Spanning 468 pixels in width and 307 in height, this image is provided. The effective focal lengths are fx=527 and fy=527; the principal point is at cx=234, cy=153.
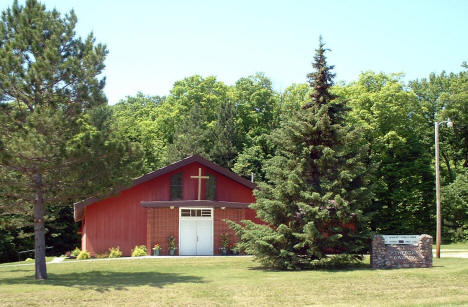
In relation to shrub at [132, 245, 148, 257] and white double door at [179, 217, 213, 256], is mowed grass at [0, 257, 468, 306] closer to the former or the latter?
shrub at [132, 245, 148, 257]

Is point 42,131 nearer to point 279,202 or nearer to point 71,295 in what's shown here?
point 71,295

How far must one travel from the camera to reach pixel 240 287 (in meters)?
15.9

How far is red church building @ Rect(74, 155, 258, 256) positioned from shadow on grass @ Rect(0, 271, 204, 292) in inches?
337

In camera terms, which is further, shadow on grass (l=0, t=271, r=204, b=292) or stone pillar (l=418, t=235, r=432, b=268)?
stone pillar (l=418, t=235, r=432, b=268)

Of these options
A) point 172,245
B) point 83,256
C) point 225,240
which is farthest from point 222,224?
point 83,256

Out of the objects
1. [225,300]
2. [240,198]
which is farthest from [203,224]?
[225,300]

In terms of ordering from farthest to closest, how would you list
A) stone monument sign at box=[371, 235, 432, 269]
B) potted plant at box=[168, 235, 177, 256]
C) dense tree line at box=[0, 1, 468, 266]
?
potted plant at box=[168, 235, 177, 256] < stone monument sign at box=[371, 235, 432, 269] < dense tree line at box=[0, 1, 468, 266]

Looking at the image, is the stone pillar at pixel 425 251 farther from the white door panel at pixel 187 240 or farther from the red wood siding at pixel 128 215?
the white door panel at pixel 187 240

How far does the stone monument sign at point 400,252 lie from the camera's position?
19891 mm

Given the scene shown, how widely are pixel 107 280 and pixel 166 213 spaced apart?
10968 millimetres

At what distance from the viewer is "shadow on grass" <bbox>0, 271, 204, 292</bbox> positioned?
53.5ft

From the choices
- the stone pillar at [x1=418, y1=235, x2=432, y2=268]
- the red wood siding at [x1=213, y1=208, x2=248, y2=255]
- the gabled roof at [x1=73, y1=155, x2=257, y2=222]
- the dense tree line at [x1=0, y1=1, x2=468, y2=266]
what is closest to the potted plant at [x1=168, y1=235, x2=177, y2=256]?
the red wood siding at [x1=213, y1=208, x2=248, y2=255]

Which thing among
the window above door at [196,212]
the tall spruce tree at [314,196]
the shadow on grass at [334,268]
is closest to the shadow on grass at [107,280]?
the shadow on grass at [334,268]

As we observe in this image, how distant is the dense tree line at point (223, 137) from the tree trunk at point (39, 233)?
0.22 meters
